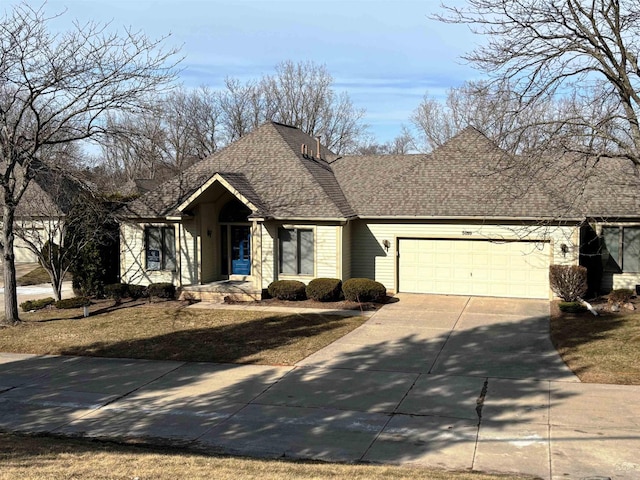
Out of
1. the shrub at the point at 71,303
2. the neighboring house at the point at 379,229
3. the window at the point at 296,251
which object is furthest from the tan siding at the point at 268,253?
the shrub at the point at 71,303

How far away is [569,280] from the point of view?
20.0 m

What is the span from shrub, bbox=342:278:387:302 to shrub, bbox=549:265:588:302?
18.2 ft

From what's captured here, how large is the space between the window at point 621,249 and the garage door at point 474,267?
2.30m

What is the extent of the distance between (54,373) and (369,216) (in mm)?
12313

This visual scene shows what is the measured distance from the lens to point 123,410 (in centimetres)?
1149

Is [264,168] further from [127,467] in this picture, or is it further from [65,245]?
[127,467]

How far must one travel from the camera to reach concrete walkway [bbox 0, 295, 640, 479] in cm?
916

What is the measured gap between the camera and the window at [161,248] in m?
24.0

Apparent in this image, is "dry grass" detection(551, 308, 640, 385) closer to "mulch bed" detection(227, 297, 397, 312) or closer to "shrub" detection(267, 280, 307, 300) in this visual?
"mulch bed" detection(227, 297, 397, 312)

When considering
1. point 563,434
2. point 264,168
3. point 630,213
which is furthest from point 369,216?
point 563,434

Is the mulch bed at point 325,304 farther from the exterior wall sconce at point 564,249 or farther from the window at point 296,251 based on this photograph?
the exterior wall sconce at point 564,249

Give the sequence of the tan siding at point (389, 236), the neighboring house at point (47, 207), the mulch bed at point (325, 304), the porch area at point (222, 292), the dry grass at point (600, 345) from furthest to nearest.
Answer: the porch area at point (222, 292), the neighboring house at point (47, 207), the tan siding at point (389, 236), the mulch bed at point (325, 304), the dry grass at point (600, 345)

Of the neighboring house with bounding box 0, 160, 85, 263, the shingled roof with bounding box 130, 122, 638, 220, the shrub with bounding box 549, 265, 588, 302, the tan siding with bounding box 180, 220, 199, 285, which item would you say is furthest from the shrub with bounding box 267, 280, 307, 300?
the shrub with bounding box 549, 265, 588, 302

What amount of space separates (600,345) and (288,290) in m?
10.2
